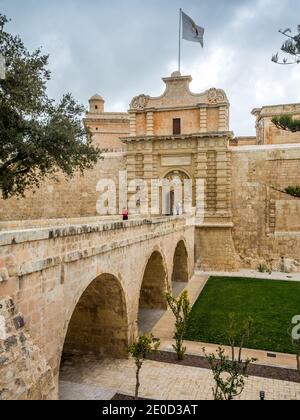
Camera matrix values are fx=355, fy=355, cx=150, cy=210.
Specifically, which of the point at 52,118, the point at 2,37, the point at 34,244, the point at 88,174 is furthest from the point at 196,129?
the point at 34,244

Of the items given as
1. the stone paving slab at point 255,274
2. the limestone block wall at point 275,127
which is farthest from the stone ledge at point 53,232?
the limestone block wall at point 275,127

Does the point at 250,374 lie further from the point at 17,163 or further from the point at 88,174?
the point at 88,174

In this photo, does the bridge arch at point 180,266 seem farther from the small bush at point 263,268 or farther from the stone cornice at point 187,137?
the stone cornice at point 187,137

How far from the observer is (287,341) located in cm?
1097

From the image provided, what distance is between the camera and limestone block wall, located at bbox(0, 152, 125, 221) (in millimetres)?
23906

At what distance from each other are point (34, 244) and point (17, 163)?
748 cm

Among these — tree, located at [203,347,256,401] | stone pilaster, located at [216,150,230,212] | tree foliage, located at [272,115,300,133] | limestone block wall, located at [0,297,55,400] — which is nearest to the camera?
limestone block wall, located at [0,297,55,400]

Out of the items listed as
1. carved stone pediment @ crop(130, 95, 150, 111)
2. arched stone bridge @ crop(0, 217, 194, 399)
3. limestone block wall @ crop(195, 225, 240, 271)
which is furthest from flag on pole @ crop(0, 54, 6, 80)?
limestone block wall @ crop(195, 225, 240, 271)

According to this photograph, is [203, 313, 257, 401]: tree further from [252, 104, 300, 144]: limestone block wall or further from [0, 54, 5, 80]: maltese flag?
[252, 104, 300, 144]: limestone block wall

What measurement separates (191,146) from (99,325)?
1444 cm

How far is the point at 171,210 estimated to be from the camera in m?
22.8

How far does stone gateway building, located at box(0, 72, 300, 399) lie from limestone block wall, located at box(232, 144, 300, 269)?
59 mm

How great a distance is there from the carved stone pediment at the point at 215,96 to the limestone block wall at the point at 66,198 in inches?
267

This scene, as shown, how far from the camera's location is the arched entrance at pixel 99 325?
9.54 metres
